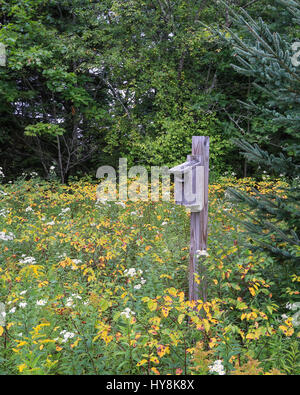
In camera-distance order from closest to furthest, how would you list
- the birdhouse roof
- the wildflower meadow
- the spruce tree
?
1. the wildflower meadow
2. the spruce tree
3. the birdhouse roof

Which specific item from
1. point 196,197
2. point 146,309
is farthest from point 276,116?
point 146,309

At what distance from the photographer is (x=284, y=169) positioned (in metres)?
2.95

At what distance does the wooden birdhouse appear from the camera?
3.11m

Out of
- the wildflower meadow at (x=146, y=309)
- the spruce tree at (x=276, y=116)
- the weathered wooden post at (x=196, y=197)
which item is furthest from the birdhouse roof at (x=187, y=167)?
the wildflower meadow at (x=146, y=309)

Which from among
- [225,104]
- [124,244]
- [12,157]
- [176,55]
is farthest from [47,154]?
[124,244]

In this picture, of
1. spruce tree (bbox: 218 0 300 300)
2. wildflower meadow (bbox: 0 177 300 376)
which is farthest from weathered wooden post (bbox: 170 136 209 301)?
spruce tree (bbox: 218 0 300 300)

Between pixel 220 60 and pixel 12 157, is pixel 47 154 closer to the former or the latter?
pixel 12 157

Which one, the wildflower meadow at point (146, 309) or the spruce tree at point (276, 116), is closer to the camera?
the wildflower meadow at point (146, 309)

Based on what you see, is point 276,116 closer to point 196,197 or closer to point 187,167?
point 187,167

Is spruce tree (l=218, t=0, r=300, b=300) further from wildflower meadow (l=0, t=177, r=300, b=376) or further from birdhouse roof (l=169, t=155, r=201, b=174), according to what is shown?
birdhouse roof (l=169, t=155, r=201, b=174)

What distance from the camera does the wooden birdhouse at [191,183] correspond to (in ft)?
10.2

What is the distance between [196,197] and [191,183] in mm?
136

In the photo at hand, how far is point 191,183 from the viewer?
3139mm

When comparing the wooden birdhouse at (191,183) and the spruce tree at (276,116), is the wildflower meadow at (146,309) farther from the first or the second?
the wooden birdhouse at (191,183)
